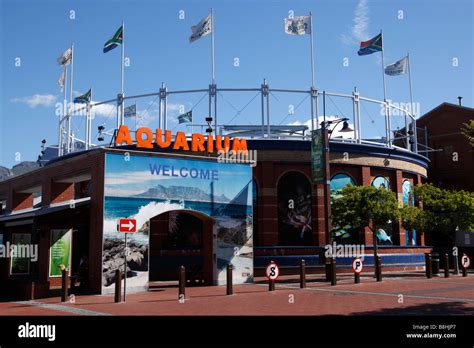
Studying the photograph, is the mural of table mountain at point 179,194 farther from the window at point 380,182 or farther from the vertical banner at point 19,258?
the window at point 380,182

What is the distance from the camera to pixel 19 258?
28.1 m

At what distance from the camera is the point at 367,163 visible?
3688 cm

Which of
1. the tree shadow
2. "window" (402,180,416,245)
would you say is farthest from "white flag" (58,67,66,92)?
the tree shadow

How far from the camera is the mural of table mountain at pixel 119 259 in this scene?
72.7ft

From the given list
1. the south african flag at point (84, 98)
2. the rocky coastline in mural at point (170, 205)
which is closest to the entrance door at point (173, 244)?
the rocky coastline in mural at point (170, 205)

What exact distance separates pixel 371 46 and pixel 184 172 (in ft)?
71.2

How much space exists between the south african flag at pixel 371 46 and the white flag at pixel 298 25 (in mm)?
4658

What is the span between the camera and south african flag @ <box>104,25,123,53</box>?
4045 centimetres

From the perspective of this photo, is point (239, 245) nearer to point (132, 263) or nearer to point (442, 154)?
point (132, 263)

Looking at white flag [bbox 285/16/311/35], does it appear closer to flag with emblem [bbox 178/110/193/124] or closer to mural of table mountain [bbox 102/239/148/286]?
flag with emblem [bbox 178/110/193/124]

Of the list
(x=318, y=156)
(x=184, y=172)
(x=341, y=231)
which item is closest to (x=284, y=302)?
(x=184, y=172)

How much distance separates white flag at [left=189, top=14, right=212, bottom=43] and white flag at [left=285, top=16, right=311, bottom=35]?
5651 millimetres

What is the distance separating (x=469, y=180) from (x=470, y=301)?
32367 millimetres
